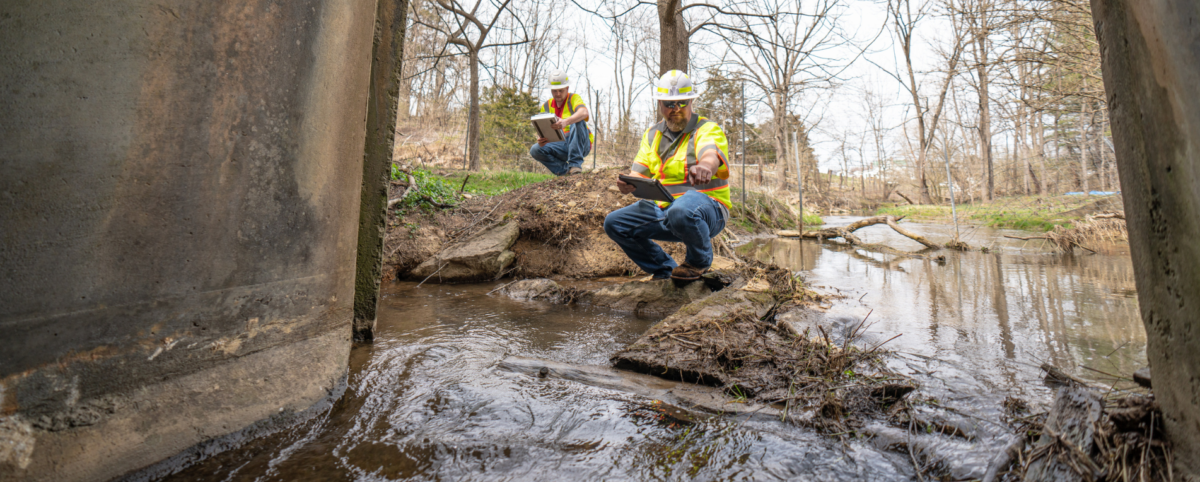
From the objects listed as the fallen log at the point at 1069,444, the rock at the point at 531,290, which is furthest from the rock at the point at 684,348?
the rock at the point at 531,290

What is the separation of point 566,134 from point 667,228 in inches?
157

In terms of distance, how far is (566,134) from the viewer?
8.05 meters

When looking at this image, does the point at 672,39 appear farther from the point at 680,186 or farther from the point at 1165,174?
the point at 1165,174

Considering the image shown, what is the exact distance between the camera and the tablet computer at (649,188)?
4.09 metres

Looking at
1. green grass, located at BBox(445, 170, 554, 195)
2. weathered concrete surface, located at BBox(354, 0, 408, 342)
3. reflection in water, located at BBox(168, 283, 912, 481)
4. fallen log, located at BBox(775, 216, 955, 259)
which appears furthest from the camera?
green grass, located at BBox(445, 170, 554, 195)

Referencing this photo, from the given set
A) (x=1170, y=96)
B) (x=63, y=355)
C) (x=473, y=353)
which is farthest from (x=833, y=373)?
(x=63, y=355)

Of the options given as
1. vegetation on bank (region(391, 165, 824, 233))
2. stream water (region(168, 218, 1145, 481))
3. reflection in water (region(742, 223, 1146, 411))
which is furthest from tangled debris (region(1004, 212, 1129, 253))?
vegetation on bank (region(391, 165, 824, 233))

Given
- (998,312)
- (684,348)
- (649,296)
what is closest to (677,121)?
(649,296)

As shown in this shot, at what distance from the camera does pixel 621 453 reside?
1793mm

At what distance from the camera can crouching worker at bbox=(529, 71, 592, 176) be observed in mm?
7805

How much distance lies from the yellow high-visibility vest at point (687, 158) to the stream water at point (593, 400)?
1.24m

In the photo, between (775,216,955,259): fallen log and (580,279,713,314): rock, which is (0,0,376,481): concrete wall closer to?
(580,279,713,314): rock

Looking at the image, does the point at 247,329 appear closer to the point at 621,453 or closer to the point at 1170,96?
the point at 621,453

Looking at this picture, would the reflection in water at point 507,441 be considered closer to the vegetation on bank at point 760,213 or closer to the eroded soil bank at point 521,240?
the eroded soil bank at point 521,240
